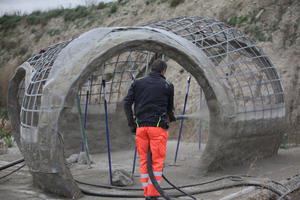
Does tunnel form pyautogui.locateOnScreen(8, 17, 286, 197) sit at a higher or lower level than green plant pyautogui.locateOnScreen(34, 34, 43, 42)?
lower

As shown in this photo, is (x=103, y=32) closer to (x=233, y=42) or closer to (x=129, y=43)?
(x=129, y=43)

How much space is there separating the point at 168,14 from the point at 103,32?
12.0m

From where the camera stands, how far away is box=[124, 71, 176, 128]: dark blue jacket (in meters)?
3.62

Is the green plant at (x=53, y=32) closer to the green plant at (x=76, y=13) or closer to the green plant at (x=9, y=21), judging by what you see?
the green plant at (x=76, y=13)

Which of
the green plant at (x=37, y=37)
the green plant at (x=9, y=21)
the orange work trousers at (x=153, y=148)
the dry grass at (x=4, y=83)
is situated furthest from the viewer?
the green plant at (x=9, y=21)

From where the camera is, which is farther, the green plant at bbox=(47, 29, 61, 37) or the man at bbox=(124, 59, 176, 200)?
the green plant at bbox=(47, 29, 61, 37)

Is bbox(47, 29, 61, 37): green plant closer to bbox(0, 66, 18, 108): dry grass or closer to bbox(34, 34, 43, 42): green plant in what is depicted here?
bbox(34, 34, 43, 42): green plant

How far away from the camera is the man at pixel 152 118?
11.7ft

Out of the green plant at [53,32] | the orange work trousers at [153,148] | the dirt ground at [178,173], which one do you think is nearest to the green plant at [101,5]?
the green plant at [53,32]

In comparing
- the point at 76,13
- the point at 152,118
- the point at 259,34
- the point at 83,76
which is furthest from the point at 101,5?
the point at 152,118

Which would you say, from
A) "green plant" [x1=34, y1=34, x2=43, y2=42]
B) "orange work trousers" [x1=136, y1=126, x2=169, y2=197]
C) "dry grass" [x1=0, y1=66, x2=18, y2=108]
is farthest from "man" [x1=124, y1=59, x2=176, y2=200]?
"green plant" [x1=34, y1=34, x2=43, y2=42]

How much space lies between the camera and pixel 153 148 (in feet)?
11.6

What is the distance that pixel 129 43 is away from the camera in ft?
15.3

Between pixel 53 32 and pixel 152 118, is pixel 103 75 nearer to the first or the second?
pixel 152 118
